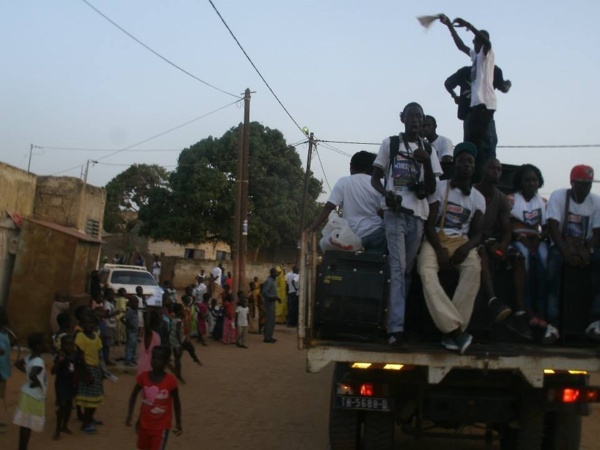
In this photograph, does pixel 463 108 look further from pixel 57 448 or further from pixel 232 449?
pixel 57 448

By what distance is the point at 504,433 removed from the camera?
6266mm

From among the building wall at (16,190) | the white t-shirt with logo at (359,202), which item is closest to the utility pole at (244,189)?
the building wall at (16,190)

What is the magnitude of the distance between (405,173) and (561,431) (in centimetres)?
244

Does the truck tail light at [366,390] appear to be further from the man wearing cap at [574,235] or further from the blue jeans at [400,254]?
the man wearing cap at [574,235]

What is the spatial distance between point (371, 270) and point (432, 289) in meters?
0.46

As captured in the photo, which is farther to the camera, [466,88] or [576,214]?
[466,88]

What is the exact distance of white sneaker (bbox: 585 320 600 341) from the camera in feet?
18.4

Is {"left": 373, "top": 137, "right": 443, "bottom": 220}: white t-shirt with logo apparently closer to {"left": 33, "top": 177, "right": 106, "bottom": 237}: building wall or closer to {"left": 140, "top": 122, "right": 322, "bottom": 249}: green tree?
{"left": 33, "top": 177, "right": 106, "bottom": 237}: building wall

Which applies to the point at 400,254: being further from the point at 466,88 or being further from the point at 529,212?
the point at 466,88

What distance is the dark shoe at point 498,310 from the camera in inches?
216

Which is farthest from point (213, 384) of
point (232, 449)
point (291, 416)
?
point (232, 449)

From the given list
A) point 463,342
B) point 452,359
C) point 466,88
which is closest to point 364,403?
point 452,359

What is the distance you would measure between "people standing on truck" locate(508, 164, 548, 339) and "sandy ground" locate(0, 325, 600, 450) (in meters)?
2.52

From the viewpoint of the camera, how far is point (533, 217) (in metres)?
6.54
